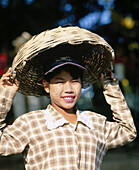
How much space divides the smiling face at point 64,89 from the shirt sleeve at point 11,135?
269mm

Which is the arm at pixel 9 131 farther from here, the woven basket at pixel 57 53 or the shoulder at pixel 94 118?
the shoulder at pixel 94 118

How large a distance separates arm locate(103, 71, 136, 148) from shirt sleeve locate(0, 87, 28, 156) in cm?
59

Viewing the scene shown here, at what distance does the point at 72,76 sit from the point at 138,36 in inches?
190

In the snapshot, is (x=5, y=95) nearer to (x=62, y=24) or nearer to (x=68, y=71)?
(x=68, y=71)

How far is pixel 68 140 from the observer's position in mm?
1866

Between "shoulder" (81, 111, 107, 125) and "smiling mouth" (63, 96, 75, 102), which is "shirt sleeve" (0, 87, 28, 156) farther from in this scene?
"shoulder" (81, 111, 107, 125)

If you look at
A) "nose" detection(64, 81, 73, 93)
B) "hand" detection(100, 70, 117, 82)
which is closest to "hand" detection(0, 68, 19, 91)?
"nose" detection(64, 81, 73, 93)

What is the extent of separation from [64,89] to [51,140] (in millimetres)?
335

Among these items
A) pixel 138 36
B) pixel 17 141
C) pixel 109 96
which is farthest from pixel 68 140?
pixel 138 36

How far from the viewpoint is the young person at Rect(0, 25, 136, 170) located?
1833 mm

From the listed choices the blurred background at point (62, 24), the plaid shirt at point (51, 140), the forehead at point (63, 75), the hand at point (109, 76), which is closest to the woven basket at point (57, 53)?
the hand at point (109, 76)

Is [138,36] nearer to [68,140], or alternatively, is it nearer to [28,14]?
[28,14]

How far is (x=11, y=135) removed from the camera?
183cm

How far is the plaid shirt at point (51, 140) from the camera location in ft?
5.98
